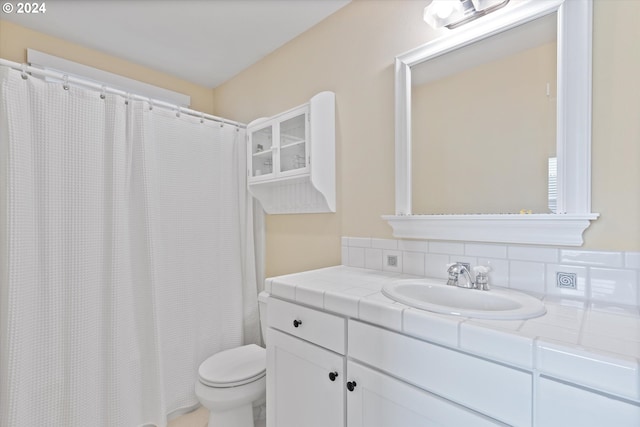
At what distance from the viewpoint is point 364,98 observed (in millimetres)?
1683

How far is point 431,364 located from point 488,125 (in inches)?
38.8

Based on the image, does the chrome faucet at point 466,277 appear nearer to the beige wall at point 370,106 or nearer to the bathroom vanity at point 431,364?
the bathroom vanity at point 431,364

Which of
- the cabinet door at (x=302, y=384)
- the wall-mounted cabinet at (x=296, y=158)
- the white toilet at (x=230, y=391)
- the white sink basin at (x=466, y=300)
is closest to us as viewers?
the white sink basin at (x=466, y=300)

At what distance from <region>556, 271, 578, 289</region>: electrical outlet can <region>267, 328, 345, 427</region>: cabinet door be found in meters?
0.83

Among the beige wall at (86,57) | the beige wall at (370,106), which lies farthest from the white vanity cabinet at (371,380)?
the beige wall at (86,57)

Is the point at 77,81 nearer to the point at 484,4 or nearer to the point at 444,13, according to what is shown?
the point at 444,13

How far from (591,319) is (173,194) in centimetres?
206

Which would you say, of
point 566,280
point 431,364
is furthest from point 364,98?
point 431,364

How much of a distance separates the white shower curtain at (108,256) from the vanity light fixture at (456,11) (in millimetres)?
1478

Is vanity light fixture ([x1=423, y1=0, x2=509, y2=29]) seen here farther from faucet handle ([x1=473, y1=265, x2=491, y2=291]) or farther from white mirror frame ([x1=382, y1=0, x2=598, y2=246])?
faucet handle ([x1=473, y1=265, x2=491, y2=291])

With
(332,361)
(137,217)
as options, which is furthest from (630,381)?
(137,217)

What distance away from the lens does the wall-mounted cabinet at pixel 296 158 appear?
1729mm

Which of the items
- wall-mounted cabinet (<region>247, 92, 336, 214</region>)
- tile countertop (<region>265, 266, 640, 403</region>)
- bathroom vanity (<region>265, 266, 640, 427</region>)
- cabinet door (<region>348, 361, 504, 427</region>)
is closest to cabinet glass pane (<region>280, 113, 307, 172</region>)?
wall-mounted cabinet (<region>247, 92, 336, 214</region>)

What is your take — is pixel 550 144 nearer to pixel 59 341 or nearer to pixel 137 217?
pixel 137 217
